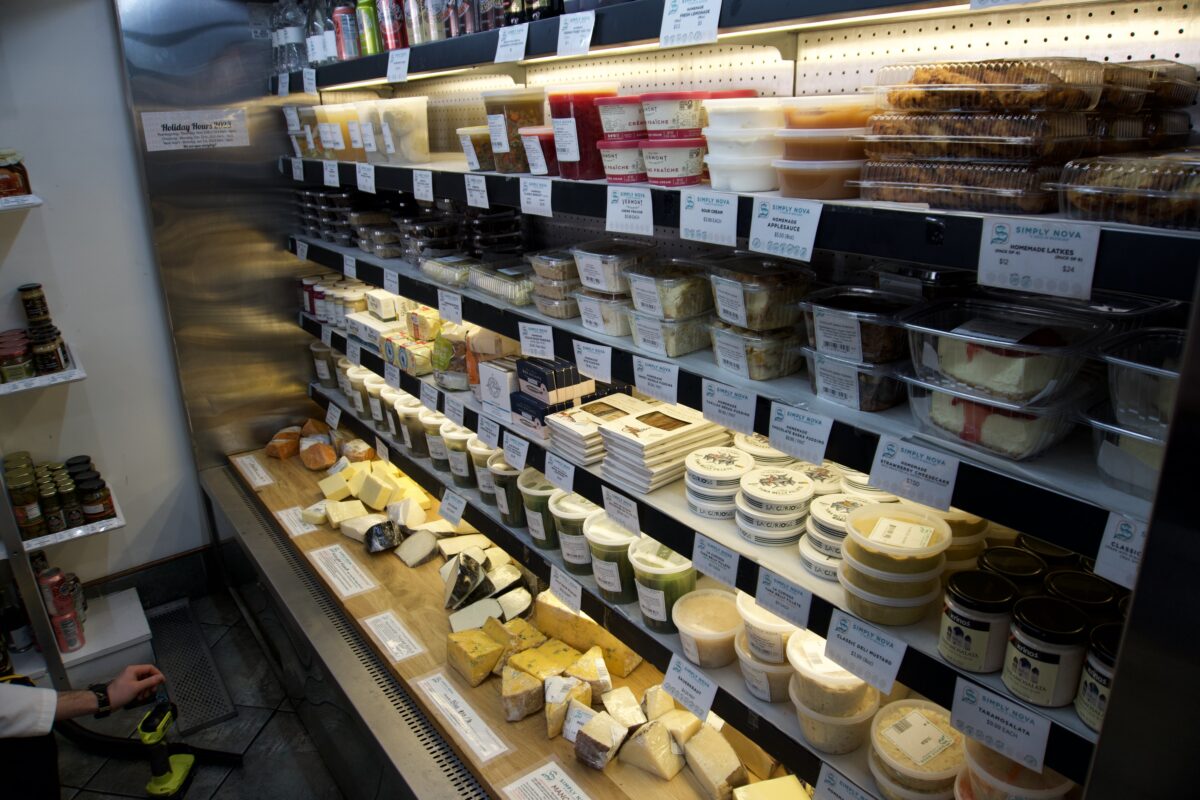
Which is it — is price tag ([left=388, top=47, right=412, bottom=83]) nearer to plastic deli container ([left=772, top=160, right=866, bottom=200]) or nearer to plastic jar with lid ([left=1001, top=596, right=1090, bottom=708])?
plastic deli container ([left=772, top=160, right=866, bottom=200])

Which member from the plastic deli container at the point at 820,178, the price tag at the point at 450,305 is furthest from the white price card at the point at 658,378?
the price tag at the point at 450,305

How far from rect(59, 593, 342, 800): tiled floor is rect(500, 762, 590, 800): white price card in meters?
1.22

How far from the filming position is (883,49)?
166 cm

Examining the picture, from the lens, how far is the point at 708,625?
190cm

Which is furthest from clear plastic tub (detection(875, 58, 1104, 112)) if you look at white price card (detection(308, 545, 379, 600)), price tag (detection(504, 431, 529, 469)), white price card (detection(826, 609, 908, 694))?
white price card (detection(308, 545, 379, 600))

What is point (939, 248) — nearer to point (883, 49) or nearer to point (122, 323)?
point (883, 49)

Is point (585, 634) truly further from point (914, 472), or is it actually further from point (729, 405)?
point (914, 472)

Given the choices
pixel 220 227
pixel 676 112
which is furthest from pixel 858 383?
pixel 220 227

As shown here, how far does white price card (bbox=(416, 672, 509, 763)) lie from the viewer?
211cm

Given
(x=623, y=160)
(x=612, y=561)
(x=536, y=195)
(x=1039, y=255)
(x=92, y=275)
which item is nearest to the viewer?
(x=1039, y=255)

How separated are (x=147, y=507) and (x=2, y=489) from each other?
113cm

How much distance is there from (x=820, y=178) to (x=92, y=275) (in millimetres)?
3374

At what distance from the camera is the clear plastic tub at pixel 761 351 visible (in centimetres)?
158

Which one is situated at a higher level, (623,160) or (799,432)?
(623,160)
